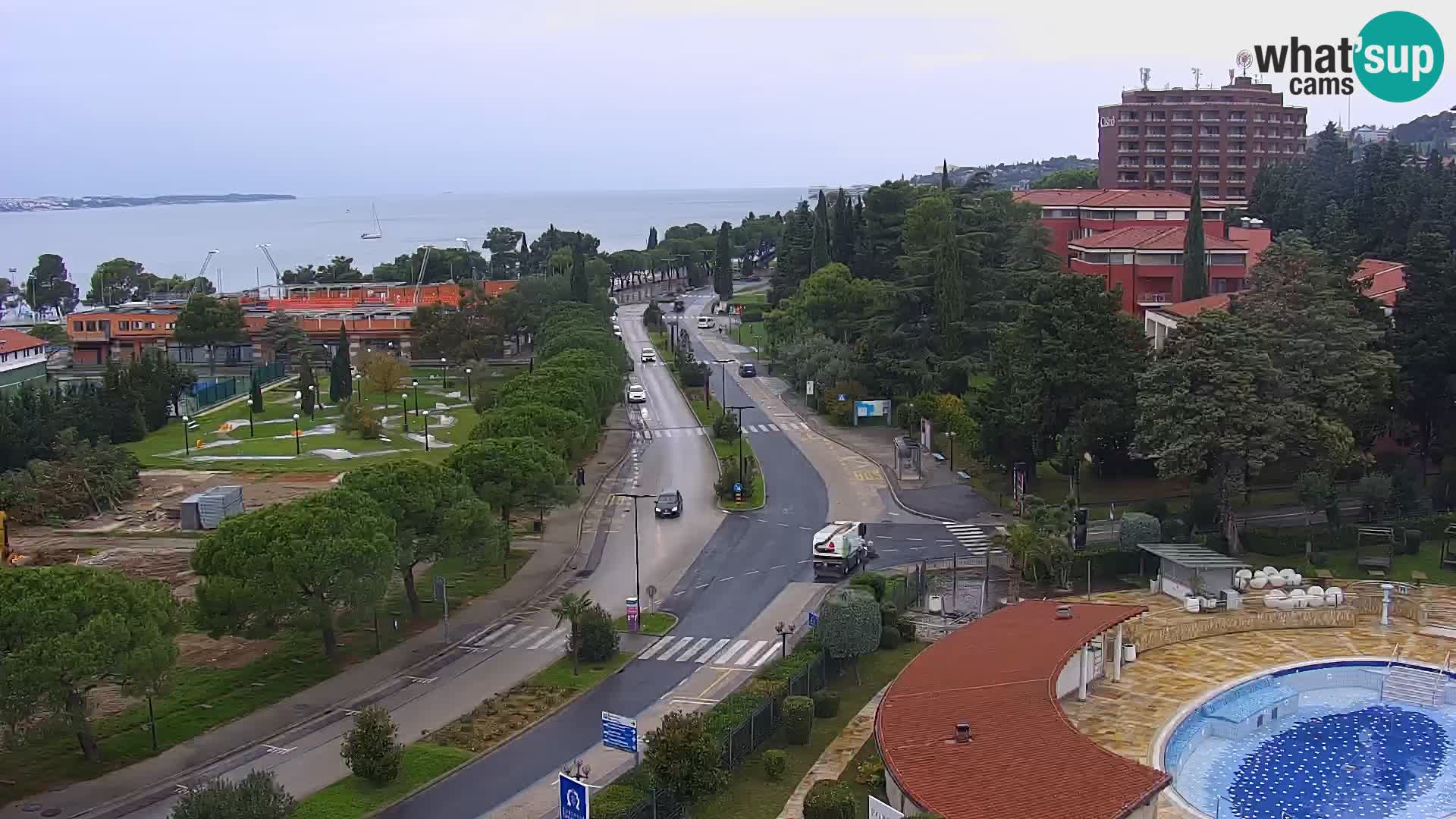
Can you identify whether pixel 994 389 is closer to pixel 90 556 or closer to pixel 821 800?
pixel 821 800

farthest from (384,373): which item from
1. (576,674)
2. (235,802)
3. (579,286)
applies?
→ (235,802)

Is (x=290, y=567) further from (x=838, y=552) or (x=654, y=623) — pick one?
(x=838, y=552)

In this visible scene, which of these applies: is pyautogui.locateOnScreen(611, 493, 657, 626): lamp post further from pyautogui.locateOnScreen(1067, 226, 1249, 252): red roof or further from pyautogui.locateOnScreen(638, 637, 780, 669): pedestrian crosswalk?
pyautogui.locateOnScreen(1067, 226, 1249, 252): red roof

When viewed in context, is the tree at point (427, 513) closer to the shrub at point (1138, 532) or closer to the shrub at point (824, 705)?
the shrub at point (824, 705)

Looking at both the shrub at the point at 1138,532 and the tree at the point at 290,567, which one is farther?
the shrub at the point at 1138,532

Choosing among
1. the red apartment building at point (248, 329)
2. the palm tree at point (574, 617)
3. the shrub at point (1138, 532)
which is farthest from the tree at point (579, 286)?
the palm tree at point (574, 617)

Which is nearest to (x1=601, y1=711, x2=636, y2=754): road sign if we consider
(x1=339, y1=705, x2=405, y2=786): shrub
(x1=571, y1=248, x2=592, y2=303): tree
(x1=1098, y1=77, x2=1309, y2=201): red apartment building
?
(x1=339, y1=705, x2=405, y2=786): shrub

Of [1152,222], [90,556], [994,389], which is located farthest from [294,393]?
[1152,222]
